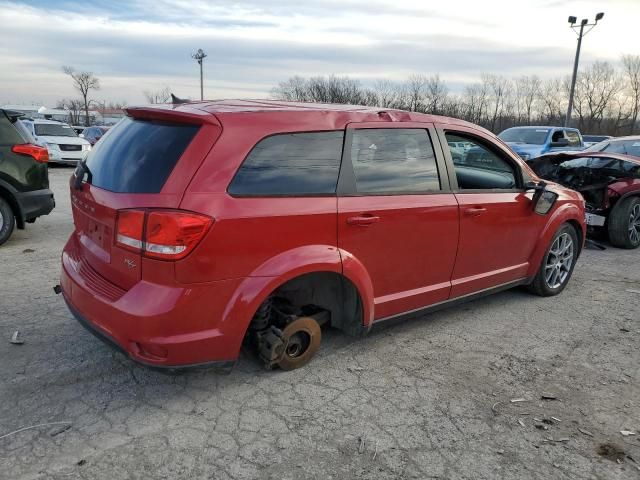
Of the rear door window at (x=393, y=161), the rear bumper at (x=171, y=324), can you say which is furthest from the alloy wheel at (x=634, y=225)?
the rear bumper at (x=171, y=324)

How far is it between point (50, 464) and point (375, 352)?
210 cm

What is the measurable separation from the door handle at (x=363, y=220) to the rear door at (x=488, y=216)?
876 millimetres

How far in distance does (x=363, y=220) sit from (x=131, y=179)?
4.51 ft

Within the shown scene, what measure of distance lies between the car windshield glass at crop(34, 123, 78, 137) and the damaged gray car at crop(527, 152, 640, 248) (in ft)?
56.2

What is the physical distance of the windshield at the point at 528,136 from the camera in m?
14.5

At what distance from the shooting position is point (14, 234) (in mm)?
7000

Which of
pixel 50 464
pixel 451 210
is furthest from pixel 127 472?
pixel 451 210

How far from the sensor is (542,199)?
14.6ft

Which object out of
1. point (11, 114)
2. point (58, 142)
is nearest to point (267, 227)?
point (11, 114)

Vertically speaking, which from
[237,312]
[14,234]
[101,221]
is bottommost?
[14,234]

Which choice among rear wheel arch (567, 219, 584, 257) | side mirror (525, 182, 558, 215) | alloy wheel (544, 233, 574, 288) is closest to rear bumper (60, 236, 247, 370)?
side mirror (525, 182, 558, 215)

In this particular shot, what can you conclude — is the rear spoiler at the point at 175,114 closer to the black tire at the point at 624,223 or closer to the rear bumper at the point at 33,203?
the rear bumper at the point at 33,203

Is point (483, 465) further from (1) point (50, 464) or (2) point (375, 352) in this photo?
(1) point (50, 464)

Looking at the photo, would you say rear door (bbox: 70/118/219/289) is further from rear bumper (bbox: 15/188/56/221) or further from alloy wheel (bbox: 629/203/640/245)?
alloy wheel (bbox: 629/203/640/245)
